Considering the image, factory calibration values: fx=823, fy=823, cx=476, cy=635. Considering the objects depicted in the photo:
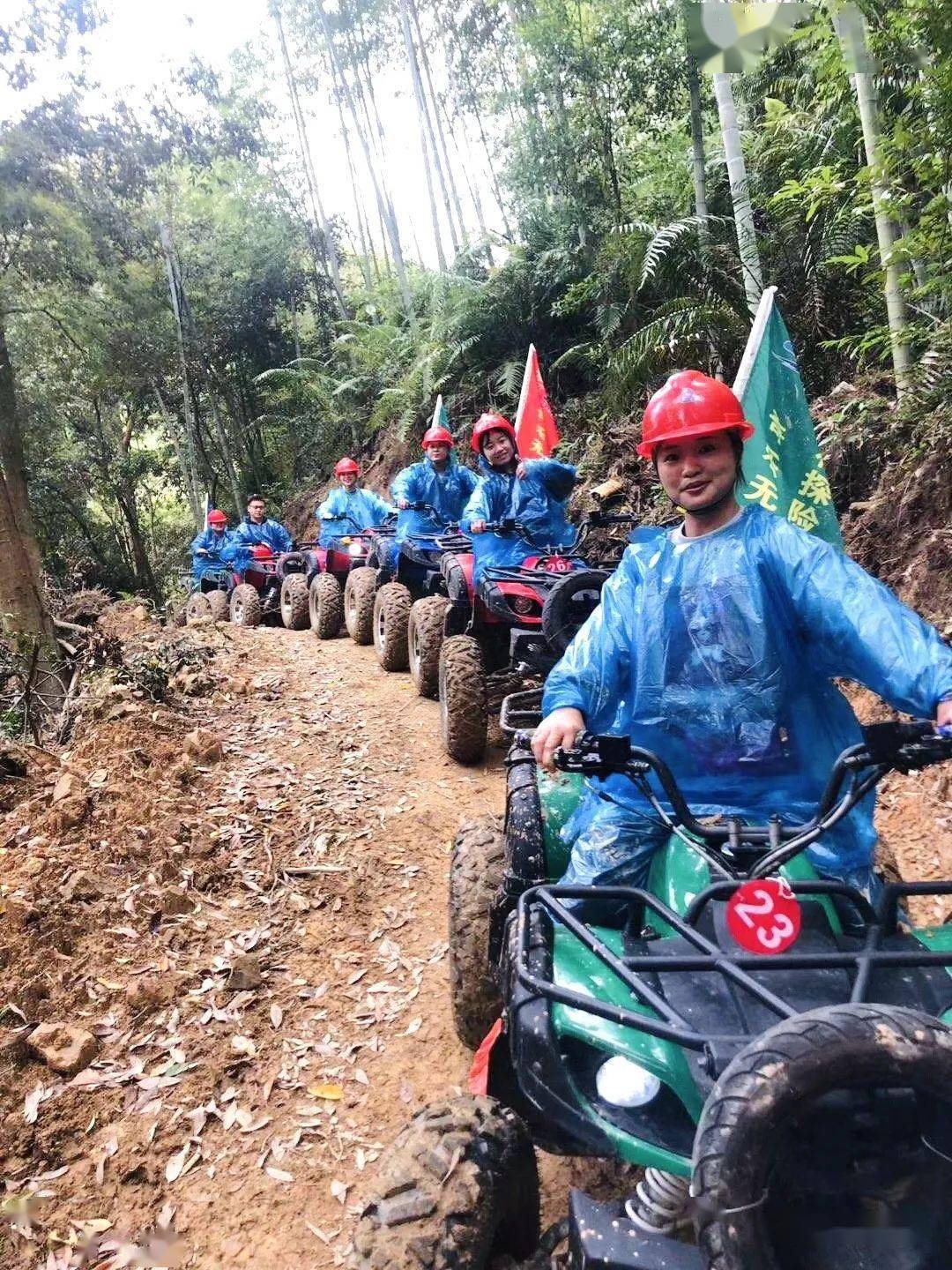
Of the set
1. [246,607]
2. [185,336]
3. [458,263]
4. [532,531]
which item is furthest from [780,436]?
Result: [185,336]

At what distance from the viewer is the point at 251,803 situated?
4.46m

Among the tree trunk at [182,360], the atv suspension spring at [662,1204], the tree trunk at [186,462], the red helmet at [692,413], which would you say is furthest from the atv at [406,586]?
the tree trunk at [186,462]

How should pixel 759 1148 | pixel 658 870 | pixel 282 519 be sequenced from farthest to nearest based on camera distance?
pixel 282 519 < pixel 658 870 < pixel 759 1148

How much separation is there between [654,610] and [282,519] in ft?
64.9

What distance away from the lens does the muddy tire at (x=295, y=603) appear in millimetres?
10359

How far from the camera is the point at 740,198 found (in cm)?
813

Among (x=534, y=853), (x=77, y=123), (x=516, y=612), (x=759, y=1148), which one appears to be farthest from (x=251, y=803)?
(x=77, y=123)

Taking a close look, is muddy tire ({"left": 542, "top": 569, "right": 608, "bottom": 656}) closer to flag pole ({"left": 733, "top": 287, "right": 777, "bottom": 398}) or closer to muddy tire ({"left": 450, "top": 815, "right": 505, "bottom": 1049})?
flag pole ({"left": 733, "top": 287, "right": 777, "bottom": 398})

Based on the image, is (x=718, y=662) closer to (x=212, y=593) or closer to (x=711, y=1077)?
(x=711, y=1077)

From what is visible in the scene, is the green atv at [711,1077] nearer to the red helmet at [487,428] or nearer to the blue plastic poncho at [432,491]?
the red helmet at [487,428]

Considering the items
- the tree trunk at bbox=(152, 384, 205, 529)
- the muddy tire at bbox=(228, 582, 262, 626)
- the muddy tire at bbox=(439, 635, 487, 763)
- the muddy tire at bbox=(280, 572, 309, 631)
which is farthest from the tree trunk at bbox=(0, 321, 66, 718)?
the tree trunk at bbox=(152, 384, 205, 529)

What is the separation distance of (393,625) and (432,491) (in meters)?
1.80

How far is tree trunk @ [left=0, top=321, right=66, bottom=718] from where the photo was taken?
6211 millimetres

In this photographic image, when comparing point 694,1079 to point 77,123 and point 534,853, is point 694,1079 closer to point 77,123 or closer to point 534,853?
point 534,853
